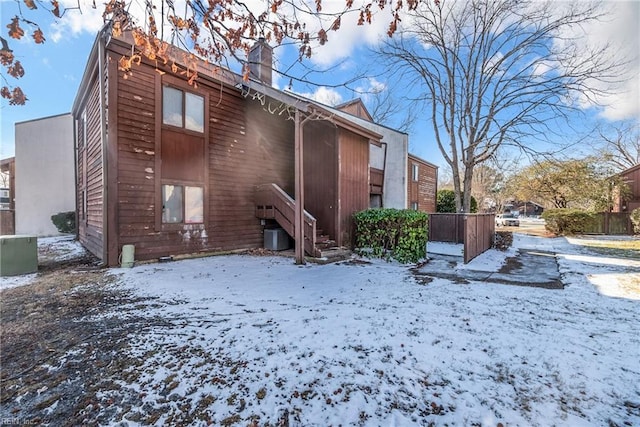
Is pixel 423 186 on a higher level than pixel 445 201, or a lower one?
higher

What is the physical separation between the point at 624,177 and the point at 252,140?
25.4 metres

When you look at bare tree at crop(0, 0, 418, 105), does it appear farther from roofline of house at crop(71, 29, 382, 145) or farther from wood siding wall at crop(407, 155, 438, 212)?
wood siding wall at crop(407, 155, 438, 212)

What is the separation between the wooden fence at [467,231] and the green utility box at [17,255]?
10145 mm

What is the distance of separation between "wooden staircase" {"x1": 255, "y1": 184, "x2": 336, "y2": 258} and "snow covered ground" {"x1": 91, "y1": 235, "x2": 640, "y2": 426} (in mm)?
2763

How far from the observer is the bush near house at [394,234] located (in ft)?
25.6

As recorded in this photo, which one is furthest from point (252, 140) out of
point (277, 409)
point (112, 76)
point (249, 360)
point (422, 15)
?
point (422, 15)

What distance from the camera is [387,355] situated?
2.76m

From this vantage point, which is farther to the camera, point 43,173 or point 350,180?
point 43,173

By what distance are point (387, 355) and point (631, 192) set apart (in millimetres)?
26366

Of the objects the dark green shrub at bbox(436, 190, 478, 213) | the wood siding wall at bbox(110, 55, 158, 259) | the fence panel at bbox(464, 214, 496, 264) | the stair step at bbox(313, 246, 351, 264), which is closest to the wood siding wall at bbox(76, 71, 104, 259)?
the wood siding wall at bbox(110, 55, 158, 259)

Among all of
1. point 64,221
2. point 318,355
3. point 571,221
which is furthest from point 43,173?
point 571,221

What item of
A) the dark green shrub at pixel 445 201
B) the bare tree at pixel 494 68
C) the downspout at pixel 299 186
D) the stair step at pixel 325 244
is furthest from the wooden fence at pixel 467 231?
the dark green shrub at pixel 445 201

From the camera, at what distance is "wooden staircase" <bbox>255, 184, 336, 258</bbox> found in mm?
7930

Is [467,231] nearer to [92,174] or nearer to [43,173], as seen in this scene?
[92,174]
